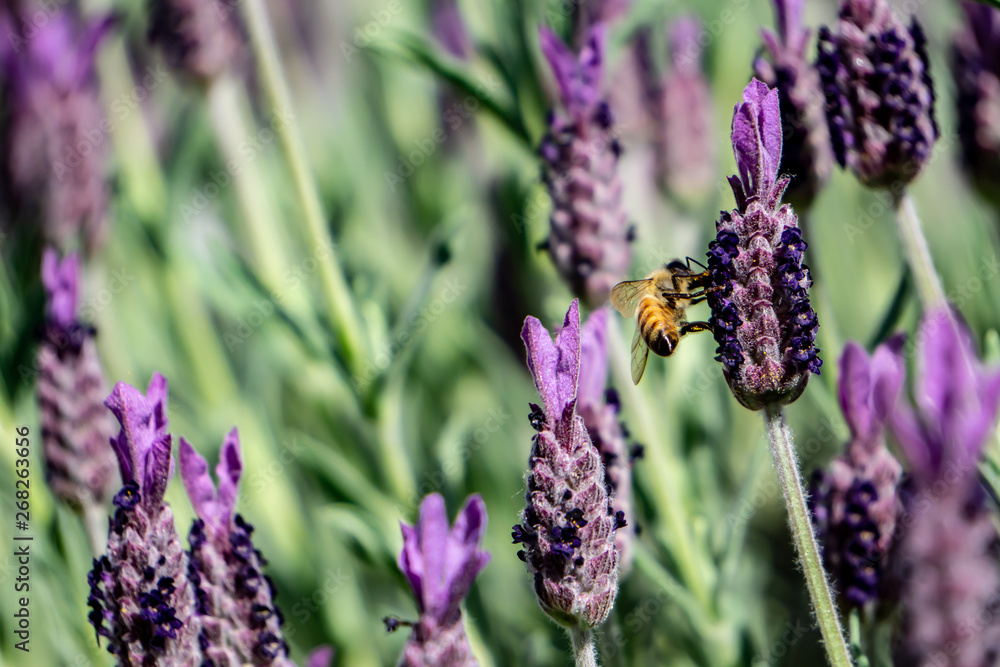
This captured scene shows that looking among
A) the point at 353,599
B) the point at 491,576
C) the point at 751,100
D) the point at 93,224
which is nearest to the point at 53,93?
the point at 93,224

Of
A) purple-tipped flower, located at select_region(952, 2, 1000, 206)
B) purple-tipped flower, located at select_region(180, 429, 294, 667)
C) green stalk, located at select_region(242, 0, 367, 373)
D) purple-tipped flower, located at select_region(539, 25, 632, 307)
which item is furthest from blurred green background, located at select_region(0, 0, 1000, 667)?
purple-tipped flower, located at select_region(180, 429, 294, 667)

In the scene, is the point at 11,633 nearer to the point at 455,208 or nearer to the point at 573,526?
the point at 573,526

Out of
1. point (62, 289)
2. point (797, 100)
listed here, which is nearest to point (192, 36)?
point (62, 289)

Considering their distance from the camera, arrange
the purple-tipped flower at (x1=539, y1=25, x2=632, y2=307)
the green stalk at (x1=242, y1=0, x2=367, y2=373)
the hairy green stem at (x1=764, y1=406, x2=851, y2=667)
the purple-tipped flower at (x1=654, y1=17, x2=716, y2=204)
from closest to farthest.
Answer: the hairy green stem at (x1=764, y1=406, x2=851, y2=667) < the purple-tipped flower at (x1=539, y1=25, x2=632, y2=307) < the green stalk at (x1=242, y1=0, x2=367, y2=373) < the purple-tipped flower at (x1=654, y1=17, x2=716, y2=204)

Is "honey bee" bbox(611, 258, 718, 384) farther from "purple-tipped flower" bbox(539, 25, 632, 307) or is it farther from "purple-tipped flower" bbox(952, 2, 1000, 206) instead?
"purple-tipped flower" bbox(952, 2, 1000, 206)

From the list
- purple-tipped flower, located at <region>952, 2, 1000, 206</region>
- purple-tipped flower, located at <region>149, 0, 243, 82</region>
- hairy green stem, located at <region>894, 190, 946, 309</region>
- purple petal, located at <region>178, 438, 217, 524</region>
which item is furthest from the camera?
purple-tipped flower, located at <region>149, 0, 243, 82</region>
